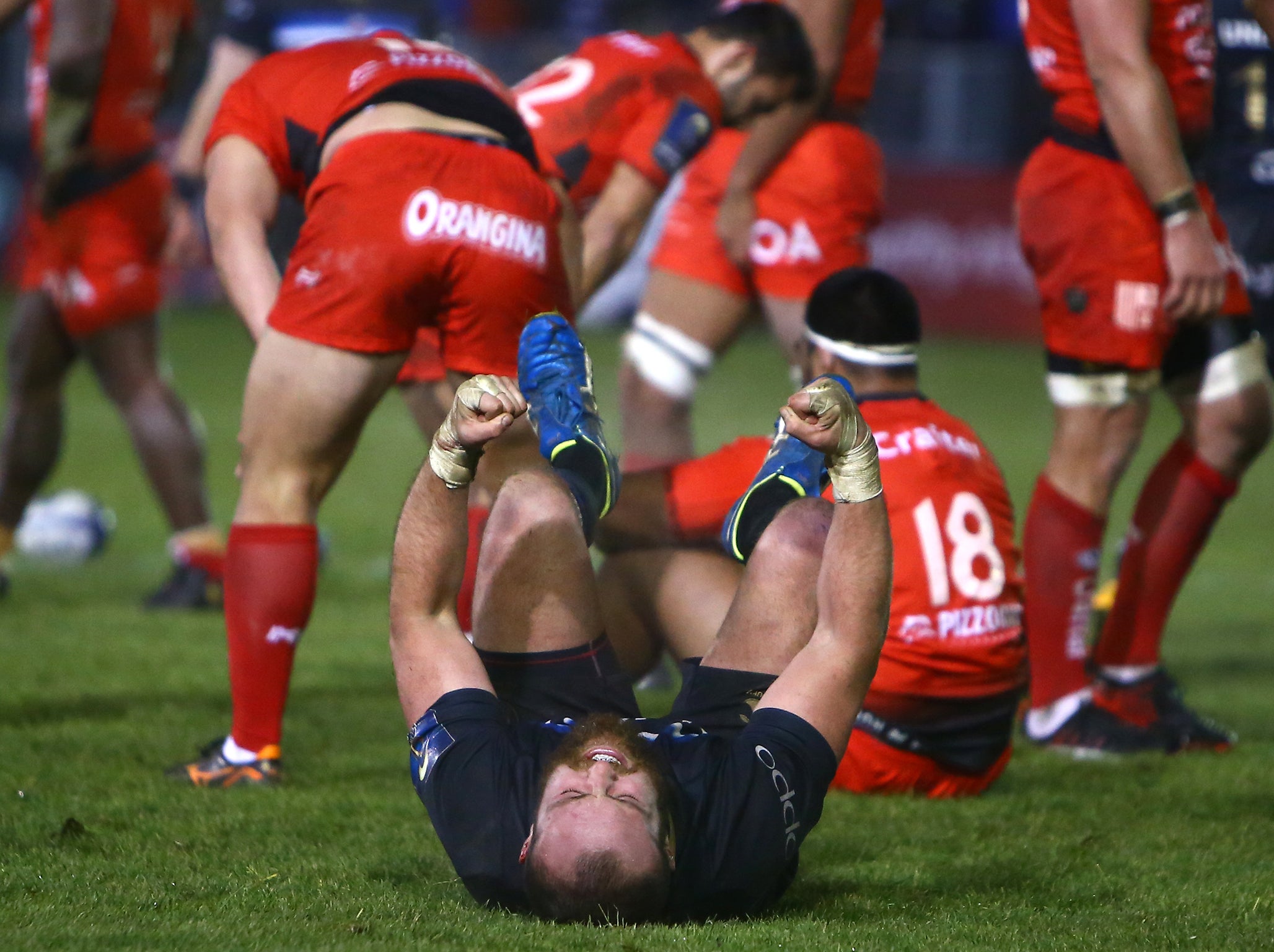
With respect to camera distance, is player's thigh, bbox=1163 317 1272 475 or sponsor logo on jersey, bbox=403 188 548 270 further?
player's thigh, bbox=1163 317 1272 475

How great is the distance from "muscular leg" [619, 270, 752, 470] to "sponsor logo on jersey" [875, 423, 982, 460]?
193 cm

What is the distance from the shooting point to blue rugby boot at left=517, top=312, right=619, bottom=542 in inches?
131

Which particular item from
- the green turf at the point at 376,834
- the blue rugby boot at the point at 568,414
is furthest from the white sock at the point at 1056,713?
the blue rugby boot at the point at 568,414

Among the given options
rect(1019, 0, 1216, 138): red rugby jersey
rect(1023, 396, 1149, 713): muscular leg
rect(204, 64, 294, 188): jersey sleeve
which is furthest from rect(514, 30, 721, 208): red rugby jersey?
rect(1023, 396, 1149, 713): muscular leg

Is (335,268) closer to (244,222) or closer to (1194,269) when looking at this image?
(244,222)

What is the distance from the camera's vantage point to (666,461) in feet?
18.5

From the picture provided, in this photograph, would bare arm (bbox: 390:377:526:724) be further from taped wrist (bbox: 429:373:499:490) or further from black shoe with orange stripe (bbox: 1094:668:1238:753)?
black shoe with orange stripe (bbox: 1094:668:1238:753)

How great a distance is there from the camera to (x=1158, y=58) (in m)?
4.34

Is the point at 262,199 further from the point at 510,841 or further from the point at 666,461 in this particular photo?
the point at 666,461

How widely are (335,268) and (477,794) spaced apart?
128 centimetres

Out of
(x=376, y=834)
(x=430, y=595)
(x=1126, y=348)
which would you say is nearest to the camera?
(x=430, y=595)

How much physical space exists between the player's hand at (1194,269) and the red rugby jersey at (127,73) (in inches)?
144

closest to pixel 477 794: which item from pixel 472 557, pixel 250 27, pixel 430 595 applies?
pixel 430 595

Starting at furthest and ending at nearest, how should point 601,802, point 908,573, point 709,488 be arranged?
point 709,488 < point 908,573 < point 601,802
